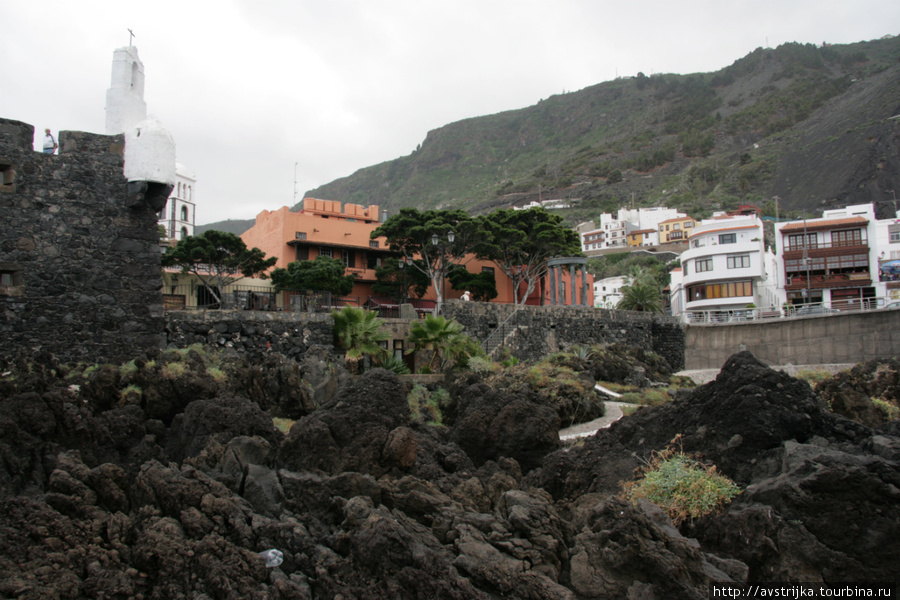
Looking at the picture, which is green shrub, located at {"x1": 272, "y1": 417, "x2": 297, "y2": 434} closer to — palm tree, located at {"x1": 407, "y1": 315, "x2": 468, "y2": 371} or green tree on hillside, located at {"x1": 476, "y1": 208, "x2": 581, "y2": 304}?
palm tree, located at {"x1": 407, "y1": 315, "x2": 468, "y2": 371}

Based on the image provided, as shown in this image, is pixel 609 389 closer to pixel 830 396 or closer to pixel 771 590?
pixel 830 396

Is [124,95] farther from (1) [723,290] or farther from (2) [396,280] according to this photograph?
(1) [723,290]

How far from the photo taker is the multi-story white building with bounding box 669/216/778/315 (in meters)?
47.9

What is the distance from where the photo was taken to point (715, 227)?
1978 inches

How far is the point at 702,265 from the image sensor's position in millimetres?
49938

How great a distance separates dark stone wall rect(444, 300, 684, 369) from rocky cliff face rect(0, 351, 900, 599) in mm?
14455

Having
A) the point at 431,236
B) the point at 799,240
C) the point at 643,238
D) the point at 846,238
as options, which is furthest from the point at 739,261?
the point at 643,238

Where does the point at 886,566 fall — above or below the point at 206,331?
below

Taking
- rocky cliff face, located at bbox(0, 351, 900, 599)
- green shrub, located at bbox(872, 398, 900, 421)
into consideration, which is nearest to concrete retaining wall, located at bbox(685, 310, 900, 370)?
green shrub, located at bbox(872, 398, 900, 421)

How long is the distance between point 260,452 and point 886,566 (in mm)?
6347

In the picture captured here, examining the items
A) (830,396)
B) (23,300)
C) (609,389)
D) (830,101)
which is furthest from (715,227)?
(830,101)


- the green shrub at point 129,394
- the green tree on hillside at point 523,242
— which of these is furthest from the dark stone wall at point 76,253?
the green tree on hillside at point 523,242

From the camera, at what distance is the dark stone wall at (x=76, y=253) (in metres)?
12.6

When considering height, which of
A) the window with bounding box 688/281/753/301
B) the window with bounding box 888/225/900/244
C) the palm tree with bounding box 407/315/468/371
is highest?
the window with bounding box 888/225/900/244
